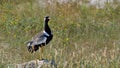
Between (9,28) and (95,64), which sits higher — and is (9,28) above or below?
below

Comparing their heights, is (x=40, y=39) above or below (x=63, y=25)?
above

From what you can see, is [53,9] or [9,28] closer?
[9,28]

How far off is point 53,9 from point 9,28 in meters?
1.92

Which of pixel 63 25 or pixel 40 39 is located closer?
pixel 40 39

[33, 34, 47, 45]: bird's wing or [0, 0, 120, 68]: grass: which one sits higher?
[33, 34, 47, 45]: bird's wing

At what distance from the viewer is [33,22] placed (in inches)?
464

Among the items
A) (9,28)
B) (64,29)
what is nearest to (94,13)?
(64,29)

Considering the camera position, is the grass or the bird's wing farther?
the grass

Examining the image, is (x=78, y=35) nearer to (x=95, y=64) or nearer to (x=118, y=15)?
(x=118, y=15)

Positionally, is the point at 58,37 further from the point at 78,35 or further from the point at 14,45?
the point at 14,45

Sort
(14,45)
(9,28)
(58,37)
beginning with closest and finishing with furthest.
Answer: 1. (14,45)
2. (58,37)
3. (9,28)

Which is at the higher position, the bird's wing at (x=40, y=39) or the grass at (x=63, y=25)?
the bird's wing at (x=40, y=39)

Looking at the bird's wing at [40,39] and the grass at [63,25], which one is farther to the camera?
the grass at [63,25]

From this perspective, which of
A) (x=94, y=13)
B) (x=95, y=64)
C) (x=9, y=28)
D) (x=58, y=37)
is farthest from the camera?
(x=94, y=13)
